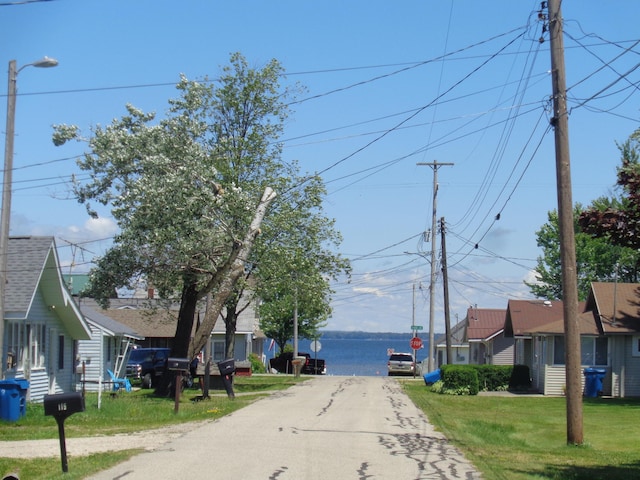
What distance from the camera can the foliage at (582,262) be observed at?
208 feet

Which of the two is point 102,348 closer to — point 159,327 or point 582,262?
point 159,327

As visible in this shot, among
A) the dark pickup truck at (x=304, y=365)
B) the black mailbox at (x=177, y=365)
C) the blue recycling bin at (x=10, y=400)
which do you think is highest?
the black mailbox at (x=177, y=365)

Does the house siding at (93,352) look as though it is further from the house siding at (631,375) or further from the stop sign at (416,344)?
the house siding at (631,375)

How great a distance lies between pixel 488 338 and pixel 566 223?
3859 cm

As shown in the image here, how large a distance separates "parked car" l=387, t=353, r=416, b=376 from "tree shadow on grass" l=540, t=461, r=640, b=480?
4538cm

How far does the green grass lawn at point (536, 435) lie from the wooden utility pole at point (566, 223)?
919 millimetres

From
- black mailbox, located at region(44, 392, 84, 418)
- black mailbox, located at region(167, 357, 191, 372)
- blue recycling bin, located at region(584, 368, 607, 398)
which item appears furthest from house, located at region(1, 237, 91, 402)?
blue recycling bin, located at region(584, 368, 607, 398)

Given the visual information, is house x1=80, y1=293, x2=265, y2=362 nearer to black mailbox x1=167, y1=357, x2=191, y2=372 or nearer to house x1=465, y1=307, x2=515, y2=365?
house x1=465, y1=307, x2=515, y2=365

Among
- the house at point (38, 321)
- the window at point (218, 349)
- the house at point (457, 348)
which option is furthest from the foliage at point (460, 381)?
the house at point (457, 348)

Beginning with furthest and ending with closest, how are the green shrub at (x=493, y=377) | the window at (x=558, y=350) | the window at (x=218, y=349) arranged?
the window at (x=218, y=349)
the green shrub at (x=493, y=377)
the window at (x=558, y=350)

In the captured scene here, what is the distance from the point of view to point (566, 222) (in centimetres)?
1625

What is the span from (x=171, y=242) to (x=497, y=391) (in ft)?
63.1

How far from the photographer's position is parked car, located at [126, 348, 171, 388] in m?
37.6

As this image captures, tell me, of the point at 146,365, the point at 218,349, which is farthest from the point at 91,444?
the point at 218,349
